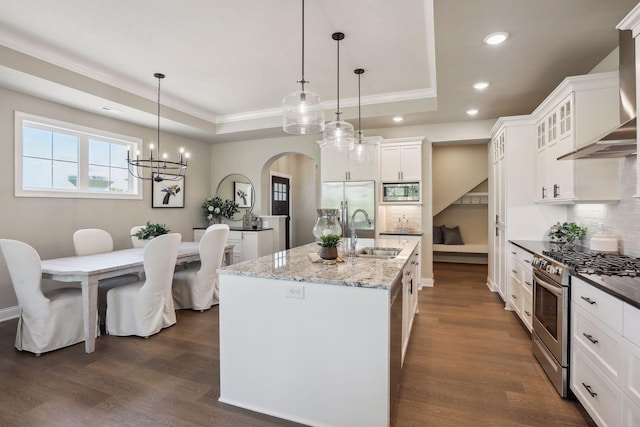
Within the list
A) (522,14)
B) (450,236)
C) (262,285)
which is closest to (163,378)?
(262,285)

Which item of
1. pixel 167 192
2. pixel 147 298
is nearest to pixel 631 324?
pixel 147 298

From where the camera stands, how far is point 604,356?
1752 millimetres

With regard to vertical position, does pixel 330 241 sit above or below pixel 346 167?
below

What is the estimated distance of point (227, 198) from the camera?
22.5 feet

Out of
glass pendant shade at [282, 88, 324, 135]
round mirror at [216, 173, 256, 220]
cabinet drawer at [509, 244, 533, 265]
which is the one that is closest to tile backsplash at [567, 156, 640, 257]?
cabinet drawer at [509, 244, 533, 265]

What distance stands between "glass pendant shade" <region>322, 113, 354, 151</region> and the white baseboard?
4.11 metres

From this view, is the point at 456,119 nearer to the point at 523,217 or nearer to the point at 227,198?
the point at 523,217

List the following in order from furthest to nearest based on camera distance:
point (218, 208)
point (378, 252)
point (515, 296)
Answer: point (218, 208)
point (515, 296)
point (378, 252)

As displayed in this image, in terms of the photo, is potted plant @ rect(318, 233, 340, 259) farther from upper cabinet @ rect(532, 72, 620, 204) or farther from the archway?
the archway

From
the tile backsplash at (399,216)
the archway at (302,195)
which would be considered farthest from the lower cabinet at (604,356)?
the archway at (302,195)

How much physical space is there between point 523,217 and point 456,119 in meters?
1.86

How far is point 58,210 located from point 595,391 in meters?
5.56

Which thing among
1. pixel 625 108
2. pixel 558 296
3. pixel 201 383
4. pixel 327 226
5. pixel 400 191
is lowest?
pixel 201 383

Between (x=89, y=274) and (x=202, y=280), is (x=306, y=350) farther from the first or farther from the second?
(x=202, y=280)
